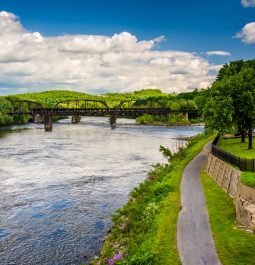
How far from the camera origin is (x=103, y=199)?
128ft

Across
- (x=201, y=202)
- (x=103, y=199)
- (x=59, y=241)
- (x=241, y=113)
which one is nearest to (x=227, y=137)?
(x=241, y=113)

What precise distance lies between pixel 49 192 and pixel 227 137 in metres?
32.5

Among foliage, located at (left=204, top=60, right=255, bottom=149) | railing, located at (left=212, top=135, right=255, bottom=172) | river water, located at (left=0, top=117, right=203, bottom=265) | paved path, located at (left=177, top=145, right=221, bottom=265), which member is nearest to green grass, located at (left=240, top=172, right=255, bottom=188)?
paved path, located at (left=177, top=145, right=221, bottom=265)

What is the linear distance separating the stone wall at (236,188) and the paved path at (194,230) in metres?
2.04

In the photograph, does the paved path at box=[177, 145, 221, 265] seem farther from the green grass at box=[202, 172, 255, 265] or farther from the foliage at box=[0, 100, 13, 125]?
the foliage at box=[0, 100, 13, 125]

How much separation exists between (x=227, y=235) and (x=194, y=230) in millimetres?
1953

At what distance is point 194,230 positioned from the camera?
24.0m

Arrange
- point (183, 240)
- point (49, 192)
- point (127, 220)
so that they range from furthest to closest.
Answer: point (49, 192) < point (127, 220) < point (183, 240)

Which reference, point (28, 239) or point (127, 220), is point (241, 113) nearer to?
point (127, 220)

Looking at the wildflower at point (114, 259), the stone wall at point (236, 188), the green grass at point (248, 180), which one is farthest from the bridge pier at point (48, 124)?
the wildflower at point (114, 259)

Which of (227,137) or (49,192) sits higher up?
(227,137)

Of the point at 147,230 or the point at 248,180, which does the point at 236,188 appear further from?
the point at 147,230

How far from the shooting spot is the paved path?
20.1 m

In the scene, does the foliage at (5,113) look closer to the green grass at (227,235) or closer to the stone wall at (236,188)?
the stone wall at (236,188)
